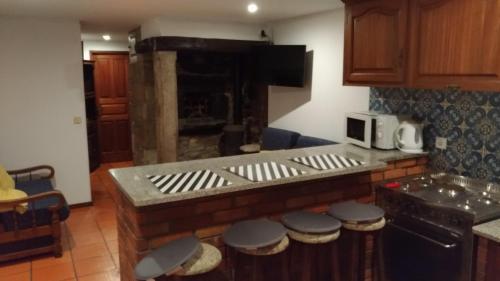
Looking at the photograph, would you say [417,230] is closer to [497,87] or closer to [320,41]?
[497,87]

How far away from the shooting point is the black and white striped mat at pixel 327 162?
2449 mm

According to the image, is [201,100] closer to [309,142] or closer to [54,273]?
[309,142]

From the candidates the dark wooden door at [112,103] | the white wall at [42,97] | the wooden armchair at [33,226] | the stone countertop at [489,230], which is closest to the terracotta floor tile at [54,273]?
the wooden armchair at [33,226]

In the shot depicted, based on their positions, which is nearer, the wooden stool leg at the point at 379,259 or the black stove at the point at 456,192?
the black stove at the point at 456,192

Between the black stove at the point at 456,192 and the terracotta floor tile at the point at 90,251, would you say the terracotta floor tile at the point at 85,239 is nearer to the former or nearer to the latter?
the terracotta floor tile at the point at 90,251

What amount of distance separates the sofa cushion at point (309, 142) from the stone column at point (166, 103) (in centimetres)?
155

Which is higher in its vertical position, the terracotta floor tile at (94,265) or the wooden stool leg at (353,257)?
the wooden stool leg at (353,257)

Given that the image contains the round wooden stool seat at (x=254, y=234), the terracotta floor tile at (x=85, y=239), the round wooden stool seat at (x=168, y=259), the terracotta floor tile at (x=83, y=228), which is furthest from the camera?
the terracotta floor tile at (x=83, y=228)

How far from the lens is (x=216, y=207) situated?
2156 millimetres

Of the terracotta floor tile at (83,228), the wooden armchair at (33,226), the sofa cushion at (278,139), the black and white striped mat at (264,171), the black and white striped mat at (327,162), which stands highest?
the black and white striped mat at (327,162)

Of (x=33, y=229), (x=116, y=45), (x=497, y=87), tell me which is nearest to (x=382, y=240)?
(x=497, y=87)

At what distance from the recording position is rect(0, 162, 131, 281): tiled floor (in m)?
3.22

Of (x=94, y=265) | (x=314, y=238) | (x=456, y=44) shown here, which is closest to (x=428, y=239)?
(x=314, y=238)

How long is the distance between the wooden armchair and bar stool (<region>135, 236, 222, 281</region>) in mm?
2111
